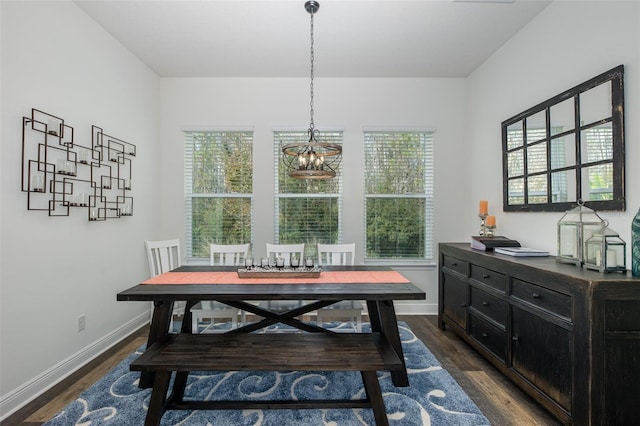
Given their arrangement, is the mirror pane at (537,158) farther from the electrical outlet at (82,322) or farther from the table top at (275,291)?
the electrical outlet at (82,322)

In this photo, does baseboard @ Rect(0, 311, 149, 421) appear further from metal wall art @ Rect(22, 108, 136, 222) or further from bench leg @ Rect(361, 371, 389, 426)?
bench leg @ Rect(361, 371, 389, 426)

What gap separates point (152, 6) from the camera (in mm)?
2521

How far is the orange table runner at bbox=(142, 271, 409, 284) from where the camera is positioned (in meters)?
2.21

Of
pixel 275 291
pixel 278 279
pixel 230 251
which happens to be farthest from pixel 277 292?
pixel 230 251

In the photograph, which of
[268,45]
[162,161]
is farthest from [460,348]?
[162,161]

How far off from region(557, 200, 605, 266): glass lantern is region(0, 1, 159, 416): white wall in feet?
12.1

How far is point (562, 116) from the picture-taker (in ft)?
7.74

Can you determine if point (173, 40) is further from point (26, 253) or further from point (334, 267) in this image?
point (334, 267)

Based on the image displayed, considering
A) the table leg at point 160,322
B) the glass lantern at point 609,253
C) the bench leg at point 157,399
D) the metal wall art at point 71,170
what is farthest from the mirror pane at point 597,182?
the metal wall art at point 71,170

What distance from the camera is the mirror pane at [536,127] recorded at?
256cm

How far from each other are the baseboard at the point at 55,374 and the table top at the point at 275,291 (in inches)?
39.3

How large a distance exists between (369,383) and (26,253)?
244 centimetres

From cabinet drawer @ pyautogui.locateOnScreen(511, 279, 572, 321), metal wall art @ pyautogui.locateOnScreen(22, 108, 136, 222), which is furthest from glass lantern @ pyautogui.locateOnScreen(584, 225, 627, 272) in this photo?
metal wall art @ pyautogui.locateOnScreen(22, 108, 136, 222)

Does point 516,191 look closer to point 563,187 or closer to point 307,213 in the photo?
point 563,187
